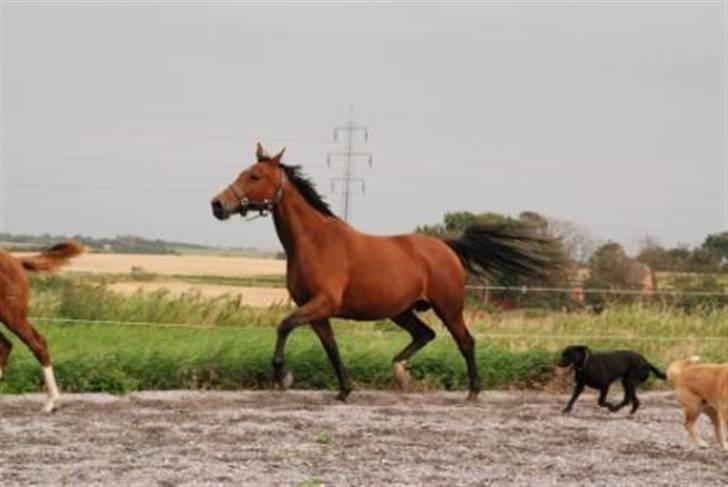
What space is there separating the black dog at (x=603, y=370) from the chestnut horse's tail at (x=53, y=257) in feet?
14.1

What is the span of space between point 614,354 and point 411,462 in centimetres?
348

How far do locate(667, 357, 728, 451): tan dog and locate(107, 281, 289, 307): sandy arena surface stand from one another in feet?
27.0

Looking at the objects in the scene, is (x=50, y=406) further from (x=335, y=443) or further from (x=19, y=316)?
(x=335, y=443)

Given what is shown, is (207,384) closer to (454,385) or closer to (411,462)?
(454,385)

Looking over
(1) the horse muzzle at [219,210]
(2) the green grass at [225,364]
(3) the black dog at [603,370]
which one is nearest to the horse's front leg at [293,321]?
(2) the green grass at [225,364]

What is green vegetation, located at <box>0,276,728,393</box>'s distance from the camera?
11.5 meters

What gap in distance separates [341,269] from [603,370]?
2.39 m

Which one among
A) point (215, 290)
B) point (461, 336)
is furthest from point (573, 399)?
point (215, 290)

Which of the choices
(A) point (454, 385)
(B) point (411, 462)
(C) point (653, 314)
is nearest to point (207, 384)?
(A) point (454, 385)

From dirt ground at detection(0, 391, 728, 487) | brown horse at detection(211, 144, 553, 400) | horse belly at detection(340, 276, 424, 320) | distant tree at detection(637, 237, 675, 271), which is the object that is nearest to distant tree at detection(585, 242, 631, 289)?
distant tree at detection(637, 237, 675, 271)

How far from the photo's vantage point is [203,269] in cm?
1975

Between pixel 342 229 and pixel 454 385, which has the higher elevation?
pixel 342 229

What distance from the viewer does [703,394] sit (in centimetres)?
855

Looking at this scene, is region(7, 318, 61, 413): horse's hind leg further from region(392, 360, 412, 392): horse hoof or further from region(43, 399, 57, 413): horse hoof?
region(392, 360, 412, 392): horse hoof
